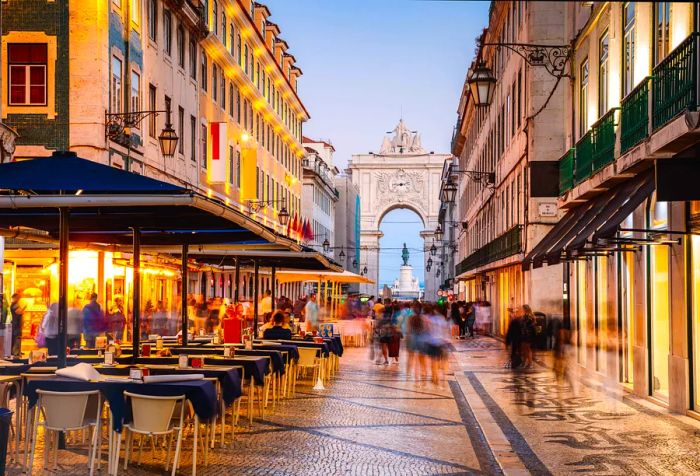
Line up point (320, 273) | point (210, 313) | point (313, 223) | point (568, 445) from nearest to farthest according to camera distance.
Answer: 1. point (568, 445)
2. point (210, 313)
3. point (320, 273)
4. point (313, 223)

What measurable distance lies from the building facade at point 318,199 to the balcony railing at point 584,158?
5512 centimetres

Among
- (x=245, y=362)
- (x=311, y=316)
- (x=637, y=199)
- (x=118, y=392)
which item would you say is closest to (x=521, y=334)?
(x=637, y=199)

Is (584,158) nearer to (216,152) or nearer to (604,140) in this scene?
(604,140)

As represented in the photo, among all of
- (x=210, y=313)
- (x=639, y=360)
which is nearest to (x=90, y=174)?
(x=639, y=360)

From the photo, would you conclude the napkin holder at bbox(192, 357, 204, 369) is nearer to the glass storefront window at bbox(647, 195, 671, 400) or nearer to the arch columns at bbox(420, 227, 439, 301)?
the glass storefront window at bbox(647, 195, 671, 400)

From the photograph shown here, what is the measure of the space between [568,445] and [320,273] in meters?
24.4

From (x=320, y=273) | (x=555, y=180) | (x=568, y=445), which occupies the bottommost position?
(x=568, y=445)

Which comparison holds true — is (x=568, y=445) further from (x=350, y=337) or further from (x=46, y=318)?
(x=350, y=337)

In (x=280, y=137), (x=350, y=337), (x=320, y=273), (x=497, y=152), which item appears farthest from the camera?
(x=280, y=137)

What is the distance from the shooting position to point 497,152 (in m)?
45.7

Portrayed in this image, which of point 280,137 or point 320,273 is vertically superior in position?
point 280,137

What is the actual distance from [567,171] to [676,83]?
434 inches

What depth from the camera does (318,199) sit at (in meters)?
93.9

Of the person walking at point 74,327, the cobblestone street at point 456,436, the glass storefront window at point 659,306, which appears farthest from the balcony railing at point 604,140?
the person walking at point 74,327
